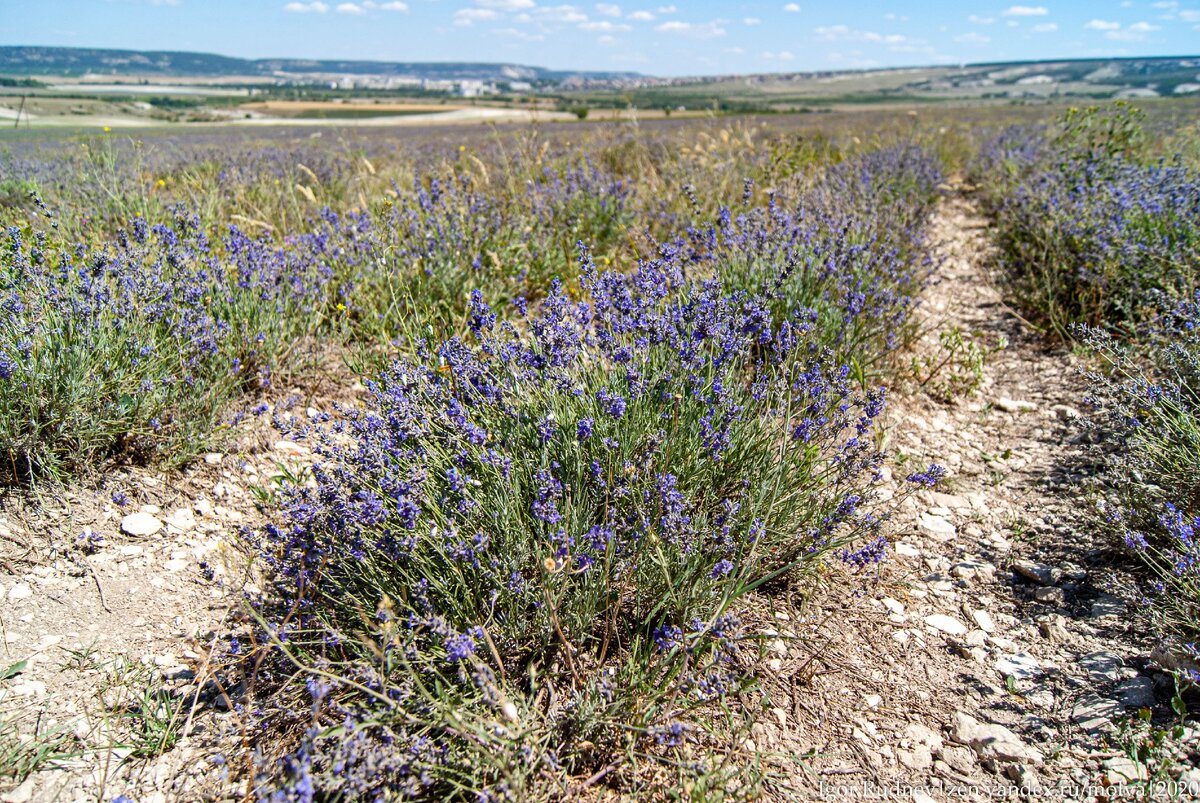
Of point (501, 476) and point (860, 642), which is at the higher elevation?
point (501, 476)

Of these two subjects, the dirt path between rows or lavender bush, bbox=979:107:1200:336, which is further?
lavender bush, bbox=979:107:1200:336

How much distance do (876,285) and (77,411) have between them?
3.97 meters

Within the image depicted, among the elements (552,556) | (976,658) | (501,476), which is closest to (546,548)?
(552,556)

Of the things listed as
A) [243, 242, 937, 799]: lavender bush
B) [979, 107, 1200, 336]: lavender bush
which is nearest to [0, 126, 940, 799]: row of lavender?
[243, 242, 937, 799]: lavender bush

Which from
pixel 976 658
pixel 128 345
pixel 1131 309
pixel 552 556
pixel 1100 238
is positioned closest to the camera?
pixel 552 556

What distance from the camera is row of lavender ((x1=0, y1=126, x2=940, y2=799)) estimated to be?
A: 1.65 m

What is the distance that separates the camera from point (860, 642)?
82.6 inches

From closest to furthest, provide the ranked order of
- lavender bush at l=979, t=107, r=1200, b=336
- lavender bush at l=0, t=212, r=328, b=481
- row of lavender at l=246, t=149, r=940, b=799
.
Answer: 1. row of lavender at l=246, t=149, r=940, b=799
2. lavender bush at l=0, t=212, r=328, b=481
3. lavender bush at l=979, t=107, r=1200, b=336

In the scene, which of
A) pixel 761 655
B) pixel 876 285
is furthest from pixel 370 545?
pixel 876 285

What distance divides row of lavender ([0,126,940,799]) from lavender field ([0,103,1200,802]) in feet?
0.06

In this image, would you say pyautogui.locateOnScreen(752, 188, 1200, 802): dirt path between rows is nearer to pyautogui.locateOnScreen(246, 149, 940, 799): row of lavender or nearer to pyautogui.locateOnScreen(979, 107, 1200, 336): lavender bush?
pyautogui.locateOnScreen(246, 149, 940, 799): row of lavender

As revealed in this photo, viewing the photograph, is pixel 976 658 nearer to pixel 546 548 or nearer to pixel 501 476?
pixel 546 548

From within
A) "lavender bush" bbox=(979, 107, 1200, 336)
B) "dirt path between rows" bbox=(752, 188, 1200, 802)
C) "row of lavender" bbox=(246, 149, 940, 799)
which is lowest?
"dirt path between rows" bbox=(752, 188, 1200, 802)

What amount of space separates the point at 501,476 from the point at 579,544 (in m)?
0.32
